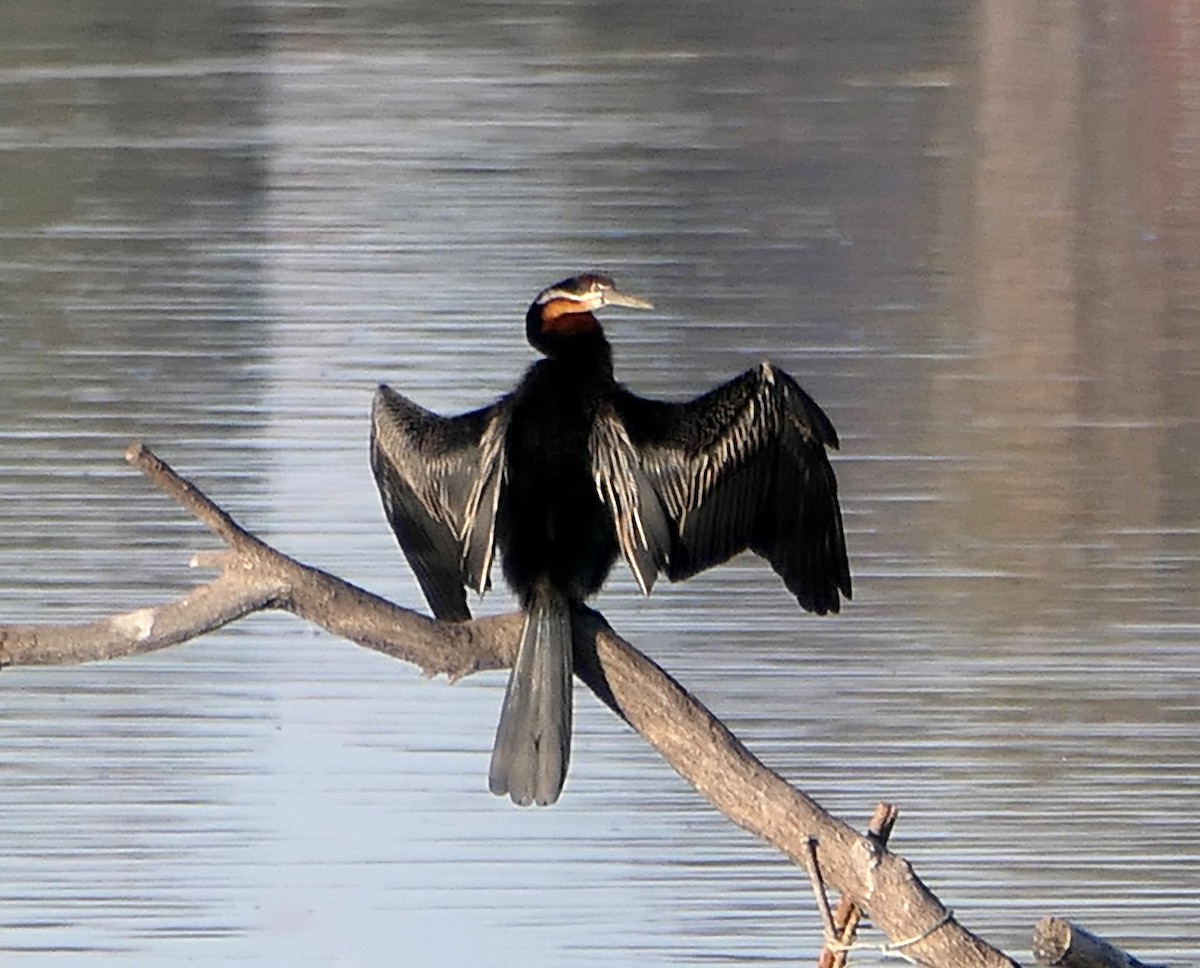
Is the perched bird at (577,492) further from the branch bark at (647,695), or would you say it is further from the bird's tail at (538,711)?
the branch bark at (647,695)

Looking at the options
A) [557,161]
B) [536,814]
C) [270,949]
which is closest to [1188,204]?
[557,161]

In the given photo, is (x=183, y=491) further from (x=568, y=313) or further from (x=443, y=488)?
(x=568, y=313)

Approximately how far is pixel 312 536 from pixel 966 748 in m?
1.45

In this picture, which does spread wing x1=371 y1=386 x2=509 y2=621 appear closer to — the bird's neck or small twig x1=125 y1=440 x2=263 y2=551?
the bird's neck

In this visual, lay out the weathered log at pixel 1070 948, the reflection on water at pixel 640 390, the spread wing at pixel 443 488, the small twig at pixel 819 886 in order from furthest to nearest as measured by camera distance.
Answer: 1. the reflection on water at pixel 640 390
2. the spread wing at pixel 443 488
3. the small twig at pixel 819 886
4. the weathered log at pixel 1070 948

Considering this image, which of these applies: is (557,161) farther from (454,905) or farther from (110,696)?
(454,905)

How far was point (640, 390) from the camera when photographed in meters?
5.87

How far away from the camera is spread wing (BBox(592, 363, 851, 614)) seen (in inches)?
119

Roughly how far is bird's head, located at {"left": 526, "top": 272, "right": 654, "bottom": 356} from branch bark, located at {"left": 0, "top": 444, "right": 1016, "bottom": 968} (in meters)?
0.52

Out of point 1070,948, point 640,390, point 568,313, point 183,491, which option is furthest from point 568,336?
point 640,390

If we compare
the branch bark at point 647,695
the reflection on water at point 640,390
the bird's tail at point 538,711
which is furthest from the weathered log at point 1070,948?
the reflection on water at point 640,390

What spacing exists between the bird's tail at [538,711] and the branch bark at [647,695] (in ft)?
0.56

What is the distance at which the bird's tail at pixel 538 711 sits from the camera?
9.34 ft

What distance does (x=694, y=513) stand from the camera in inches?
122
